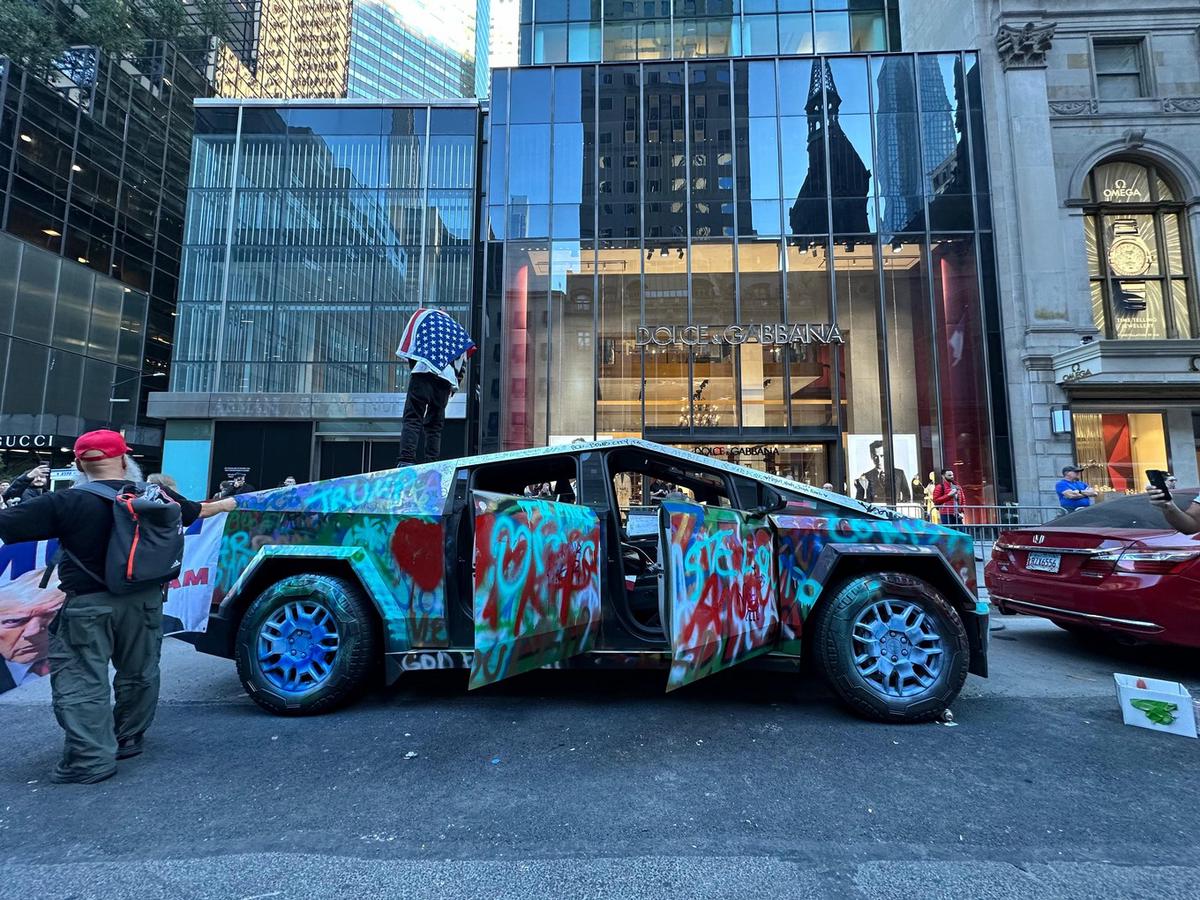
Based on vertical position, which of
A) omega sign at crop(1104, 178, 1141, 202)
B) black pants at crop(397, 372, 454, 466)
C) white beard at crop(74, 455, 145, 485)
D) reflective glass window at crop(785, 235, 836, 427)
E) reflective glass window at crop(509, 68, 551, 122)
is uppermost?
reflective glass window at crop(509, 68, 551, 122)

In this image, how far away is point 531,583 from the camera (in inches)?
117

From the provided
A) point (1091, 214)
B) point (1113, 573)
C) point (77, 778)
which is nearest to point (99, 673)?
point (77, 778)

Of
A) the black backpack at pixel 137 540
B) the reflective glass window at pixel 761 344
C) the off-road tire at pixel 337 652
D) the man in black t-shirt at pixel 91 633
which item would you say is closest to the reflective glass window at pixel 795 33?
the reflective glass window at pixel 761 344

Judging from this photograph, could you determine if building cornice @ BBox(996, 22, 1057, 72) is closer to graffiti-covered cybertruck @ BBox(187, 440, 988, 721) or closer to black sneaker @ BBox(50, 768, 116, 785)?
graffiti-covered cybertruck @ BBox(187, 440, 988, 721)

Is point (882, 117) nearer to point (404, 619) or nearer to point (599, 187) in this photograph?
point (599, 187)

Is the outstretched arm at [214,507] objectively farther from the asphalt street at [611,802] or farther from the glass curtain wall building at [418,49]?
the glass curtain wall building at [418,49]

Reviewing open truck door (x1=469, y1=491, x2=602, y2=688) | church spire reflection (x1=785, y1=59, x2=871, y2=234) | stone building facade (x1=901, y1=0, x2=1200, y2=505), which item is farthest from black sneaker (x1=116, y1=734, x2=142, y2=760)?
stone building facade (x1=901, y1=0, x2=1200, y2=505)

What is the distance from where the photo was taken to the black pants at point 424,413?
560 cm

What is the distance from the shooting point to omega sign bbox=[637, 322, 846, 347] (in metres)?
15.5

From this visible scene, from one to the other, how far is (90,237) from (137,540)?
3233cm

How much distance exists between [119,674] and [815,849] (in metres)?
3.23

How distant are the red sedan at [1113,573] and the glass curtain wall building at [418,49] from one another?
314ft

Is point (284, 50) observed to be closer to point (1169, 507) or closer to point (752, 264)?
point (752, 264)

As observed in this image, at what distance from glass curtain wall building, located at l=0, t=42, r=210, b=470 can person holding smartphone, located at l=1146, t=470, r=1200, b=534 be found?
2878 centimetres
